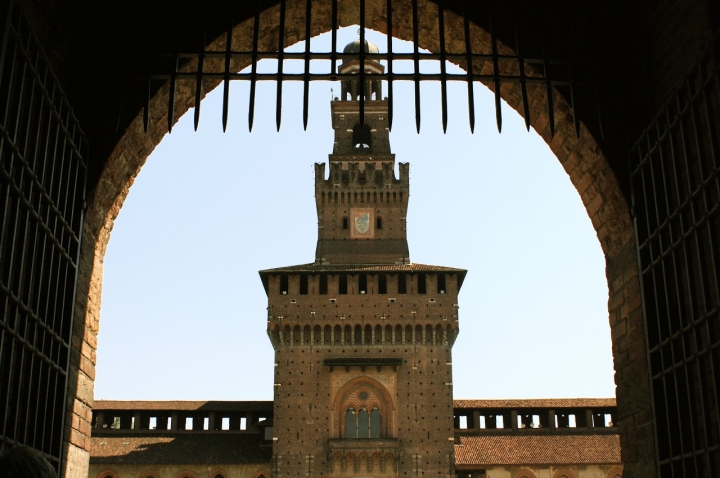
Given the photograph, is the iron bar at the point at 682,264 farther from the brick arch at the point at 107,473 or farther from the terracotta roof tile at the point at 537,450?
the brick arch at the point at 107,473

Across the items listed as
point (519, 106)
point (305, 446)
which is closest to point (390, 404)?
point (305, 446)

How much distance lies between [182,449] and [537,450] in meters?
12.9

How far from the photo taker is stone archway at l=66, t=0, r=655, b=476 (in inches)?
207

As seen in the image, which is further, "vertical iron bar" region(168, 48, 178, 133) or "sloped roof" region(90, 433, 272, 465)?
"sloped roof" region(90, 433, 272, 465)

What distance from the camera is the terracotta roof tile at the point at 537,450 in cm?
3044

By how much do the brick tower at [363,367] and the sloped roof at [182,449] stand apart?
2827 millimetres

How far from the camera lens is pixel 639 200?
17.4 feet

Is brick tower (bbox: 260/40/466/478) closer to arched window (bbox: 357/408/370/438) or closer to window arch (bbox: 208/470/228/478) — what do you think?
arched window (bbox: 357/408/370/438)

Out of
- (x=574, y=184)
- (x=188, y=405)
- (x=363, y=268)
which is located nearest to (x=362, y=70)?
(x=574, y=184)

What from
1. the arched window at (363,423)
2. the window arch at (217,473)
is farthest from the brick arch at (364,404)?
the window arch at (217,473)

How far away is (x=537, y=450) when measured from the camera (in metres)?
31.2

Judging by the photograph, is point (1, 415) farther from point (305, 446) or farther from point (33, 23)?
point (305, 446)

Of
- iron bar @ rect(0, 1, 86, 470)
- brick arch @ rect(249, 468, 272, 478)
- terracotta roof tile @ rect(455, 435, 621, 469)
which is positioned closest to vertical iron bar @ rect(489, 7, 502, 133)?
iron bar @ rect(0, 1, 86, 470)

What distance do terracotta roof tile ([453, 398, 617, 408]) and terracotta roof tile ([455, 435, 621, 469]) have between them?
1314 mm
